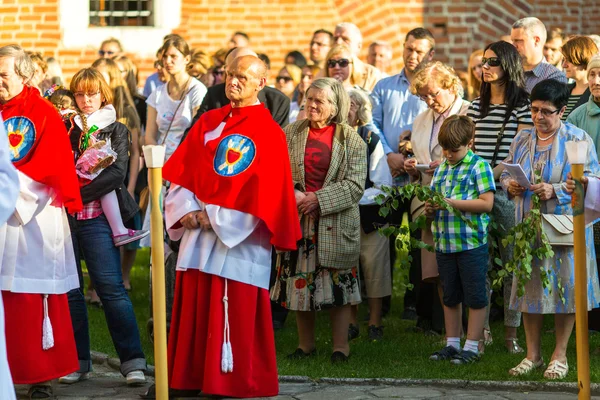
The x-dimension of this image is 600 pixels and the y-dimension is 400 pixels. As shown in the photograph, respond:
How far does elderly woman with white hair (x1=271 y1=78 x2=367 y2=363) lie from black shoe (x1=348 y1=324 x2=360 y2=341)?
0.78m

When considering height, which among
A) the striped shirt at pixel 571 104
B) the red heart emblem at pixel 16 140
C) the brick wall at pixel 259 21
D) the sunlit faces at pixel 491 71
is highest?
the brick wall at pixel 259 21

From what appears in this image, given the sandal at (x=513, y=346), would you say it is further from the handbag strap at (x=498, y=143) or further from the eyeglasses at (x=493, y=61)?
the eyeglasses at (x=493, y=61)

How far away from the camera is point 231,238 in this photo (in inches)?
265

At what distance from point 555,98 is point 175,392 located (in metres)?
2.95

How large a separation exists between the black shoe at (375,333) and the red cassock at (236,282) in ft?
6.30

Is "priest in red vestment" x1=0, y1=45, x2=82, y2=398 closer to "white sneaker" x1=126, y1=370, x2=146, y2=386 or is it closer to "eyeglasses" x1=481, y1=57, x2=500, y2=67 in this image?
"white sneaker" x1=126, y1=370, x2=146, y2=386

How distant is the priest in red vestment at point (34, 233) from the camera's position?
674 centimetres

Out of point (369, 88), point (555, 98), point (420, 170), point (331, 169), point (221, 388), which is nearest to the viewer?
point (221, 388)

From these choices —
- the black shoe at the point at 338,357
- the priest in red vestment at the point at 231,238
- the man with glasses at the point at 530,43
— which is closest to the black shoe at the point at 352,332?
the black shoe at the point at 338,357

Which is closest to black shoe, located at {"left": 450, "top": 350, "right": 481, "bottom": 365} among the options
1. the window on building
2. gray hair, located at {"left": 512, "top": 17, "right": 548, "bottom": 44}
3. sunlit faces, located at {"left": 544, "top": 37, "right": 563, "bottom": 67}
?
gray hair, located at {"left": 512, "top": 17, "right": 548, "bottom": 44}

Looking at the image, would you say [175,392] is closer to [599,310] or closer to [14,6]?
[599,310]

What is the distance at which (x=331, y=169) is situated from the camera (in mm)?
7809

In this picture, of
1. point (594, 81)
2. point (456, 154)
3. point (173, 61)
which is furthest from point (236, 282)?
point (173, 61)

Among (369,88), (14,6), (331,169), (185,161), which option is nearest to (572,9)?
(369,88)
